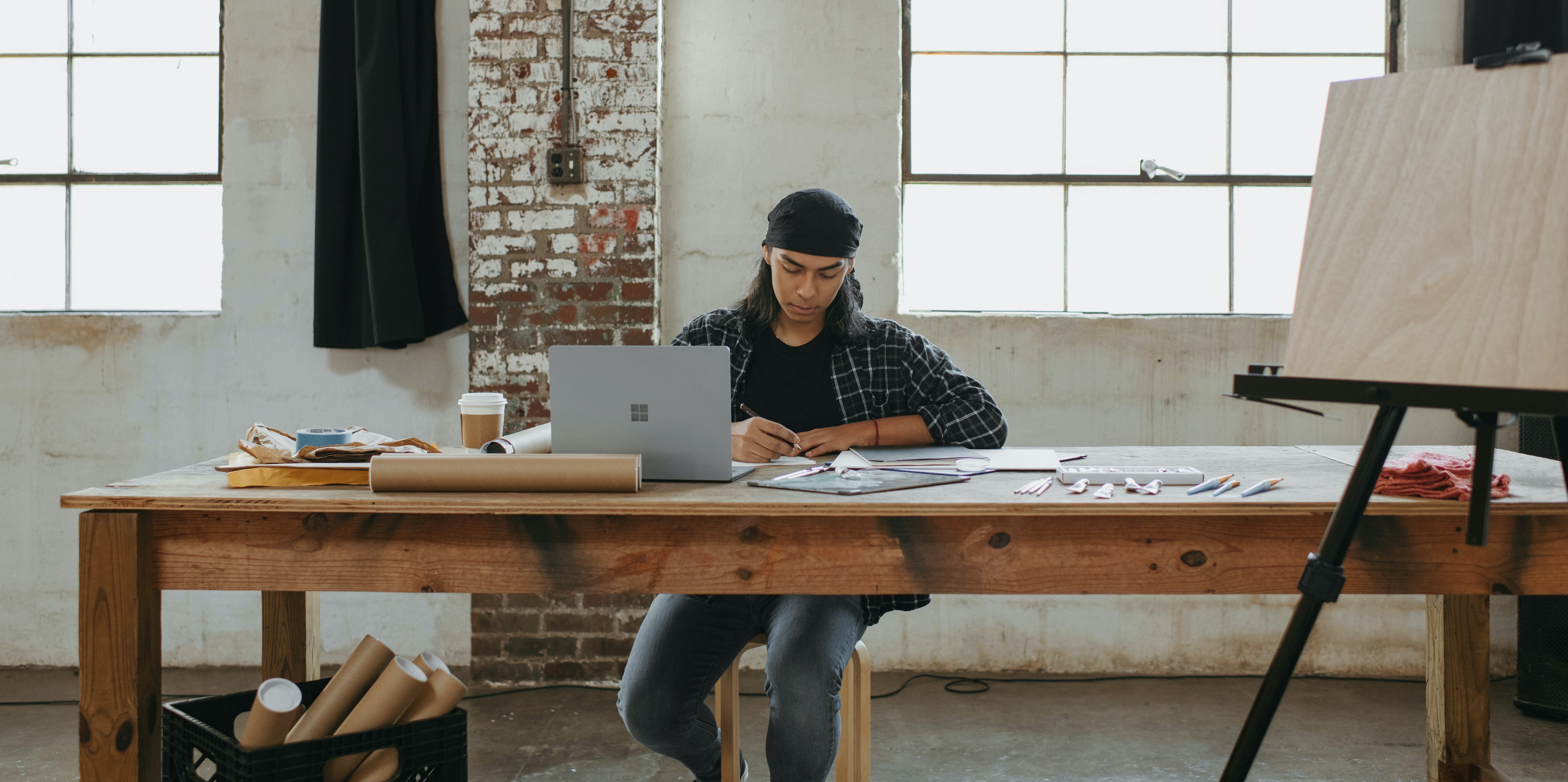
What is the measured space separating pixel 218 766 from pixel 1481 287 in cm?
177

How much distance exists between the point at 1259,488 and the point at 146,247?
3.08 metres

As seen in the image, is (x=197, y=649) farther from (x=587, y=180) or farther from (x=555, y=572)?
(x=555, y=572)

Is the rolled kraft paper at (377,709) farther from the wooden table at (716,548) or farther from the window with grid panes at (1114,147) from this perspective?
the window with grid panes at (1114,147)

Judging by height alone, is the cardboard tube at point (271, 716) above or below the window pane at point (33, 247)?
below

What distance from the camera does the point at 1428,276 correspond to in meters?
1.09

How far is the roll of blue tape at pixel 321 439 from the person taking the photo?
160cm

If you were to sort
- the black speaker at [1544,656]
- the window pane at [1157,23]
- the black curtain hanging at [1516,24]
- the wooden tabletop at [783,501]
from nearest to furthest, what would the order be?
the wooden tabletop at [783,501], the black speaker at [1544,656], the black curtain hanging at [1516,24], the window pane at [1157,23]

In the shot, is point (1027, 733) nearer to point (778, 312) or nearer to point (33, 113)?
point (778, 312)

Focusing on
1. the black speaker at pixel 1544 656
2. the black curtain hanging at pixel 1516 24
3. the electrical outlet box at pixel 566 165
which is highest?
the black curtain hanging at pixel 1516 24

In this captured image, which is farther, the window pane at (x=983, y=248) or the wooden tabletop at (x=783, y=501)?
the window pane at (x=983, y=248)

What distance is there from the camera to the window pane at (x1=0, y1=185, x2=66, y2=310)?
2926 mm

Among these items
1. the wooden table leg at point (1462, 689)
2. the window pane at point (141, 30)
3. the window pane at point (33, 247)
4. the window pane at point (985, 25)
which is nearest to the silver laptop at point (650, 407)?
the wooden table leg at point (1462, 689)

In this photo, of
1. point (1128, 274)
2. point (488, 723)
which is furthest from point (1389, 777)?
point (488, 723)

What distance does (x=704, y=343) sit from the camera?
7.13ft
